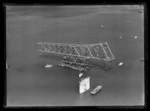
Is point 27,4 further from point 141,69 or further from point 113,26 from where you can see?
point 141,69

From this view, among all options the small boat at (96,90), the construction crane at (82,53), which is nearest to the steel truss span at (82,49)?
the construction crane at (82,53)

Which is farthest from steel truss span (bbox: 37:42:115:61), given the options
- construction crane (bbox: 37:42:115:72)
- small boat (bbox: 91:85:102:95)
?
small boat (bbox: 91:85:102:95)

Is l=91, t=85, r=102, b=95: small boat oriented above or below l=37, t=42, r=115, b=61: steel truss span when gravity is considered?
below

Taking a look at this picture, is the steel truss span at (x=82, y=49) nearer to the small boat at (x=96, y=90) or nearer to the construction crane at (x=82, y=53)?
the construction crane at (x=82, y=53)

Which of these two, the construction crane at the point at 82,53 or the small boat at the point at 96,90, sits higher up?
the construction crane at the point at 82,53

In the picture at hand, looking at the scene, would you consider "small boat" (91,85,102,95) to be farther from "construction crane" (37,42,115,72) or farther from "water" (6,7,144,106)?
"construction crane" (37,42,115,72)

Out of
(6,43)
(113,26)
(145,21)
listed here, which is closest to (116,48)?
(113,26)

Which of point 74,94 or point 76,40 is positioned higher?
point 76,40
